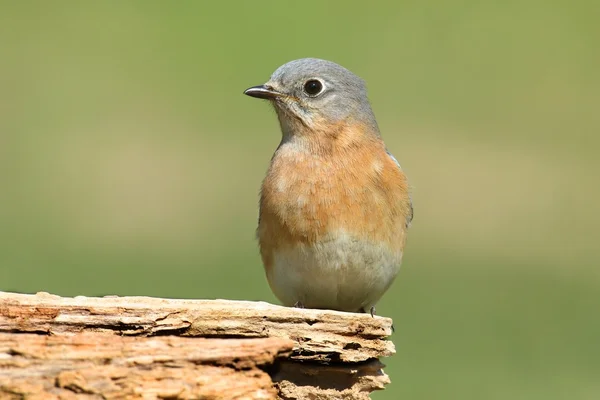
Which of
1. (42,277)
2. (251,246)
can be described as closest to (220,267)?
(251,246)

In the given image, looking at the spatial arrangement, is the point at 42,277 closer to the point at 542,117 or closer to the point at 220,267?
the point at 220,267

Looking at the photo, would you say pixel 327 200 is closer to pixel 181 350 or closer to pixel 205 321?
pixel 205 321

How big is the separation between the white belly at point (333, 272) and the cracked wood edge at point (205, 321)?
935mm

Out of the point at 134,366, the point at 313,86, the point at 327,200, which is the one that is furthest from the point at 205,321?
the point at 313,86

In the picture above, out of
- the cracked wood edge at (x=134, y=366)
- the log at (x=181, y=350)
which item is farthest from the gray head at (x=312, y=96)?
the cracked wood edge at (x=134, y=366)

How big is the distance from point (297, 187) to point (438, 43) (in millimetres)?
19746

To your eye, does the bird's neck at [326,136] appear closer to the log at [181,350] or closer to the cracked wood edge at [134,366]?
the log at [181,350]

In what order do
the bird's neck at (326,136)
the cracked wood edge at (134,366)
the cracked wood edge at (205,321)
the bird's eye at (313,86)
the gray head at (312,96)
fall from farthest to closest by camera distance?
the bird's eye at (313,86)
the gray head at (312,96)
the bird's neck at (326,136)
the cracked wood edge at (205,321)
the cracked wood edge at (134,366)

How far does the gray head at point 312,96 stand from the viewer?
899 centimetres

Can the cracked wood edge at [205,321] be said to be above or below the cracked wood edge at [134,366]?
above

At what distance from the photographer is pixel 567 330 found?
48.5 feet

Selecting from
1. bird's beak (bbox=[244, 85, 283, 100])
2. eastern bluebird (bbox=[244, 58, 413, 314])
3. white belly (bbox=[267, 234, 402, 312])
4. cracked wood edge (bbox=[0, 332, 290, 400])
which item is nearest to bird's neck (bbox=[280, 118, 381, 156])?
eastern bluebird (bbox=[244, 58, 413, 314])

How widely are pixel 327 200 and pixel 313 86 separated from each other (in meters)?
1.28

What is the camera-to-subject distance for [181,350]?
20.9 ft
